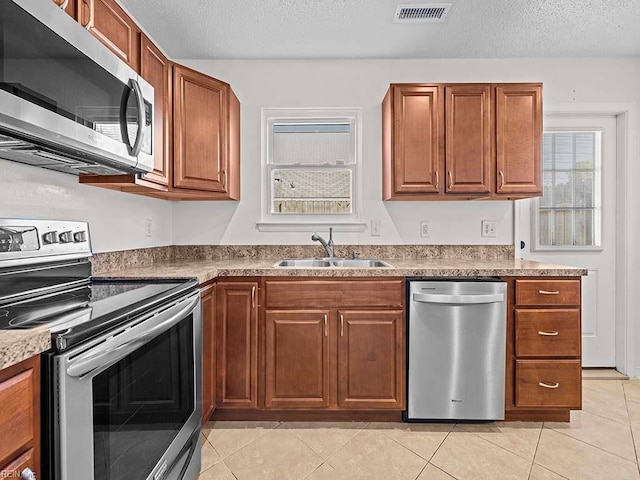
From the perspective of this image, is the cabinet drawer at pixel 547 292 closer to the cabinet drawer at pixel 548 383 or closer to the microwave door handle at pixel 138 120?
the cabinet drawer at pixel 548 383

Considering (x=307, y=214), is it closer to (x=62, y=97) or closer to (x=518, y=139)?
(x=518, y=139)

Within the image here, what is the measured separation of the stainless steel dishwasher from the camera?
6.93ft

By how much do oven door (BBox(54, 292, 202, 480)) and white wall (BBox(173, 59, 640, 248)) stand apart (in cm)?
135

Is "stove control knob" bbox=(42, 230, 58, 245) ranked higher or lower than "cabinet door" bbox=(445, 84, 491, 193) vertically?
lower

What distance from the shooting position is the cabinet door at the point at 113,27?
146cm

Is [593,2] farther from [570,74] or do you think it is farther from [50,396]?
[50,396]

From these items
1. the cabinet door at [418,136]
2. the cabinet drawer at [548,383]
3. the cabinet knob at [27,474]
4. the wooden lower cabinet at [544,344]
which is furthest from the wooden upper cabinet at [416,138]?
the cabinet knob at [27,474]

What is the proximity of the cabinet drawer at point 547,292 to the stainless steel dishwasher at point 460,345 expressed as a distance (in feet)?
0.40

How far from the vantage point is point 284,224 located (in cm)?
289

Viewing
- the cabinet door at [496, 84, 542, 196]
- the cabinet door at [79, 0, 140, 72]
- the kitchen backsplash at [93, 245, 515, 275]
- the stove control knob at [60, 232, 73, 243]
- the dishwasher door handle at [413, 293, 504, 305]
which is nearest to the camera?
the cabinet door at [79, 0, 140, 72]

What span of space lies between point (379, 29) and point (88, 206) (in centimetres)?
205

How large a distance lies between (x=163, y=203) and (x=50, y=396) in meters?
2.14

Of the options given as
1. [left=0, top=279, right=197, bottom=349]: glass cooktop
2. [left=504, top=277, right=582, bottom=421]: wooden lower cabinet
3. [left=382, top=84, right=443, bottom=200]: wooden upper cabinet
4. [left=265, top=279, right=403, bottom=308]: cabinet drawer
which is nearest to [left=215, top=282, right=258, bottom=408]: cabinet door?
[left=265, top=279, right=403, bottom=308]: cabinet drawer

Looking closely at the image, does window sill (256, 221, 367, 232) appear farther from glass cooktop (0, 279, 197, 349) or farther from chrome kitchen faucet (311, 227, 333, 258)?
glass cooktop (0, 279, 197, 349)
